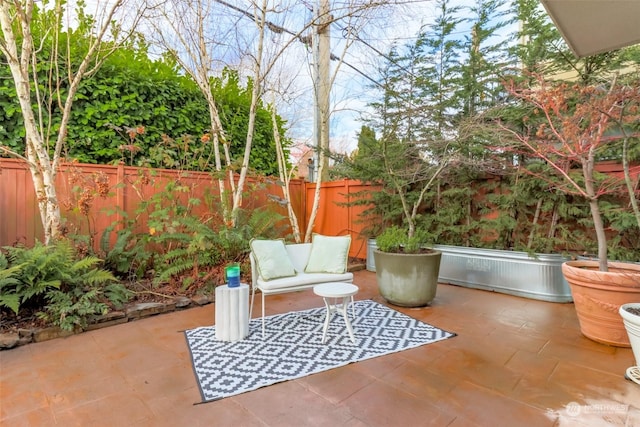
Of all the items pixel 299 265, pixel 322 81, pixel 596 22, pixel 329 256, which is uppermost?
pixel 322 81

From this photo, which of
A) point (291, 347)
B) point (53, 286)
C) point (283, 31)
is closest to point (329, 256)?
point (291, 347)

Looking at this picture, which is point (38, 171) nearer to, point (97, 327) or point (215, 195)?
point (97, 327)

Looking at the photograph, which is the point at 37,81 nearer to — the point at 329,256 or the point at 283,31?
the point at 283,31

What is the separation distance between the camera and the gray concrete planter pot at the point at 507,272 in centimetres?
373

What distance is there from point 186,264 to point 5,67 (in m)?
2.95

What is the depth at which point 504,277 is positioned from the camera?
4.09 m

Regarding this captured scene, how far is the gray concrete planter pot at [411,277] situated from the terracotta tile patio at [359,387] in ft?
2.09

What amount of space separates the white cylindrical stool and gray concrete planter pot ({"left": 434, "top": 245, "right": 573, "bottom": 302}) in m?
3.20

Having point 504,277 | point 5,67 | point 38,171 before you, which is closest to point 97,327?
point 38,171

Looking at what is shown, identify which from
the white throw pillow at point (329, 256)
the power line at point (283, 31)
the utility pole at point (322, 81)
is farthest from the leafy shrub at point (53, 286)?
the power line at point (283, 31)

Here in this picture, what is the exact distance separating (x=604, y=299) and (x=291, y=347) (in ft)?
8.37

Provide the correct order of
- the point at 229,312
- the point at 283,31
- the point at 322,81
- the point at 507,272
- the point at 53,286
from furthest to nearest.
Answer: the point at 322,81 → the point at 283,31 → the point at 507,272 → the point at 53,286 → the point at 229,312

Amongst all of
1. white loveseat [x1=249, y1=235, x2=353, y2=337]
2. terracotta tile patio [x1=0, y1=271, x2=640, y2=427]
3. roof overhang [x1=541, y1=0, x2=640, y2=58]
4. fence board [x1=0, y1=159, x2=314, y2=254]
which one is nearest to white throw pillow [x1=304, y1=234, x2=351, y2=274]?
white loveseat [x1=249, y1=235, x2=353, y2=337]

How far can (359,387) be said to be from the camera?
6.44 ft
